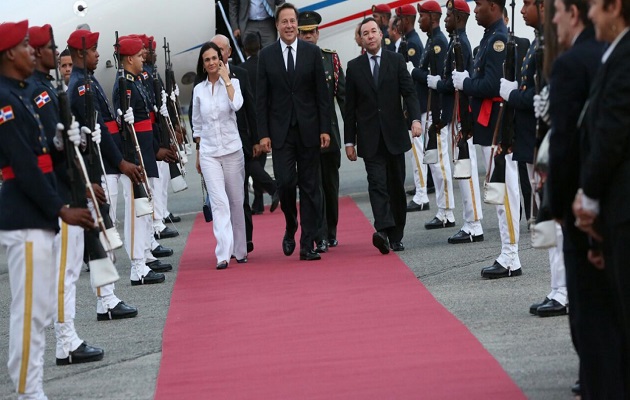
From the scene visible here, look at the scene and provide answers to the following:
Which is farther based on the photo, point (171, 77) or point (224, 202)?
point (171, 77)

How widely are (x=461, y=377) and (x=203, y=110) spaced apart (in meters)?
4.78

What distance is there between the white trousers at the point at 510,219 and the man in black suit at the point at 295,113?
6.68 ft

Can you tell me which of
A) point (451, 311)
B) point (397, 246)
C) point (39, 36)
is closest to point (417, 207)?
point (397, 246)

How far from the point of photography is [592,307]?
15.7 ft

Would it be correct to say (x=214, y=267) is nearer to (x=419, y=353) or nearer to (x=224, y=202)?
(x=224, y=202)

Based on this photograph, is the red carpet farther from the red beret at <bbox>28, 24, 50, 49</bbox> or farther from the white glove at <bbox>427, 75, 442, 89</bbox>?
the red beret at <bbox>28, 24, 50, 49</bbox>

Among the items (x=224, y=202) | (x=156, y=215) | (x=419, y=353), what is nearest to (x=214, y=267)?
(x=224, y=202)

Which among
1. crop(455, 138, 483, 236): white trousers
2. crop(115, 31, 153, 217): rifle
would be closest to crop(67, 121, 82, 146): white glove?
crop(115, 31, 153, 217): rifle

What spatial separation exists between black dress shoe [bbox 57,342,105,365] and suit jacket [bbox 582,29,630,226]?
3518 mm

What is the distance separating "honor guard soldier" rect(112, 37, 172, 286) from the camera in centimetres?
951

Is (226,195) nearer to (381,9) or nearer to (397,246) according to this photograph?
(397,246)

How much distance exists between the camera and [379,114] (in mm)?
10367

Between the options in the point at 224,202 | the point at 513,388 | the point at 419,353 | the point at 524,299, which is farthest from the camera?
the point at 224,202

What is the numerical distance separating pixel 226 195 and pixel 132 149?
3.45 feet
